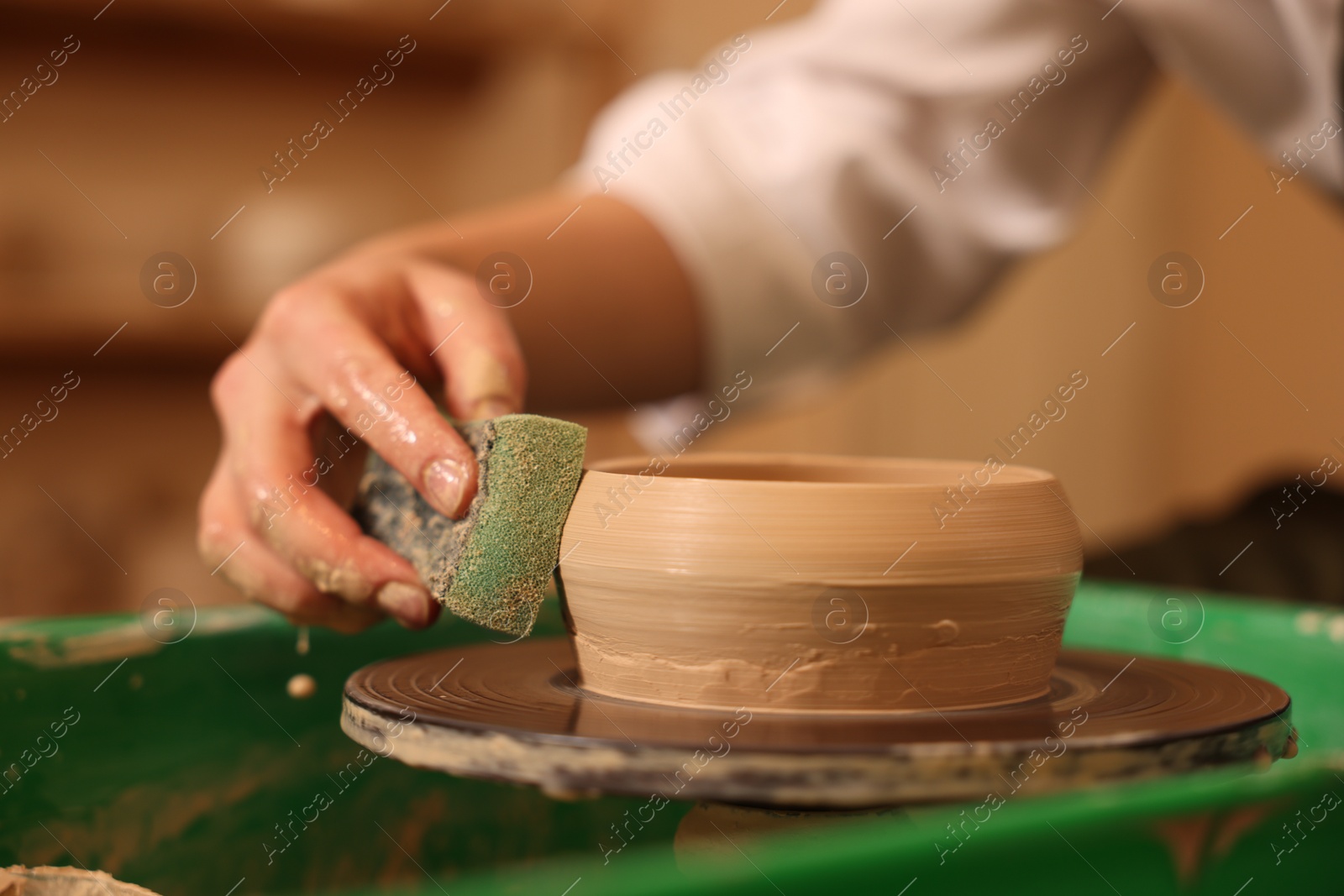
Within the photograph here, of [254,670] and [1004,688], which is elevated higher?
[254,670]

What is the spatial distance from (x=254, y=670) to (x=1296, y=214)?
5.51ft

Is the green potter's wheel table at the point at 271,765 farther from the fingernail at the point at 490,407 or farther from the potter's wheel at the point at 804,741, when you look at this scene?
the fingernail at the point at 490,407

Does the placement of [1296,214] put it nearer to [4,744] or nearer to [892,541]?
[892,541]

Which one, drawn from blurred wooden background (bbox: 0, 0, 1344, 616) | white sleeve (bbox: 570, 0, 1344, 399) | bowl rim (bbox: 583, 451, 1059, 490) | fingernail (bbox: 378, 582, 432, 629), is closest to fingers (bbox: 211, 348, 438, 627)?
fingernail (bbox: 378, 582, 432, 629)

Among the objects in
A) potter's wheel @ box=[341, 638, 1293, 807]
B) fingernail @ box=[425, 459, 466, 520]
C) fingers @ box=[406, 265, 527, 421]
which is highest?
fingers @ box=[406, 265, 527, 421]

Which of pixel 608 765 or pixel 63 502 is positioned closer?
pixel 608 765

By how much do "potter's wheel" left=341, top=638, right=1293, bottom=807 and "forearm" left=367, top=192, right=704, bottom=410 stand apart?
1.14 ft

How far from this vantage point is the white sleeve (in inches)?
36.0

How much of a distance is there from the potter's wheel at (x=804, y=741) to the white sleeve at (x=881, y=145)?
1.66 feet

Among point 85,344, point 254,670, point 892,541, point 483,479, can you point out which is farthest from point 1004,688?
point 85,344

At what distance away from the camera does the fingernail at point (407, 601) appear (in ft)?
1.73

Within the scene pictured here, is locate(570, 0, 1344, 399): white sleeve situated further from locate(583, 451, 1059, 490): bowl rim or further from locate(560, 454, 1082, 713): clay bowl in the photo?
locate(560, 454, 1082, 713): clay bowl

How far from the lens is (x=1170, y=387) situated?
198 centimetres

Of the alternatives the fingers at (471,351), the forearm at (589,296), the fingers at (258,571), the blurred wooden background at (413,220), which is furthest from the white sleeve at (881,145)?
the blurred wooden background at (413,220)
